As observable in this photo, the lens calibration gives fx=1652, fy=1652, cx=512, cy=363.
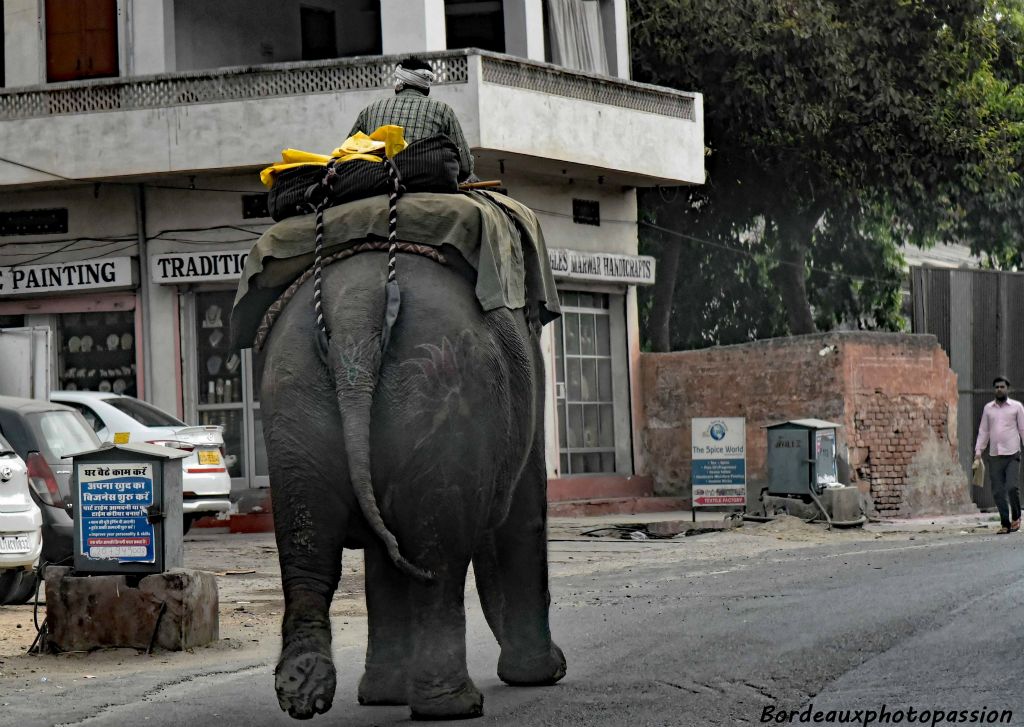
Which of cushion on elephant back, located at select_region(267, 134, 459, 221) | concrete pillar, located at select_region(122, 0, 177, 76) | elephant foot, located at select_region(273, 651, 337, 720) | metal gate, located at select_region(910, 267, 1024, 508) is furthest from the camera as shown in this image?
metal gate, located at select_region(910, 267, 1024, 508)

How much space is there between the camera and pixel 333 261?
18.7ft

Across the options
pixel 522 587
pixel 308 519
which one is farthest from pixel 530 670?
pixel 308 519

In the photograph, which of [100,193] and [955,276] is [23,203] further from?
[955,276]

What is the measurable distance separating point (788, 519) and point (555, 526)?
2.92 m

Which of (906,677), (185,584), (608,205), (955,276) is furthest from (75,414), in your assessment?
(955,276)

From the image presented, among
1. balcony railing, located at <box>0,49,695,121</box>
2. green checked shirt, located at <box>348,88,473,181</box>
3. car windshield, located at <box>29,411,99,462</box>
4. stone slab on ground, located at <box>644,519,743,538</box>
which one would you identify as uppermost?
balcony railing, located at <box>0,49,695,121</box>

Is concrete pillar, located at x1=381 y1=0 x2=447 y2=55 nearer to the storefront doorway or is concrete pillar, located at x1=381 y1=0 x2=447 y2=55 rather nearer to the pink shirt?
the storefront doorway

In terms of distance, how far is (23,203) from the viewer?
2184cm

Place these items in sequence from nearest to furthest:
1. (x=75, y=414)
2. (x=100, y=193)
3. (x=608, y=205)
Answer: (x=75, y=414)
(x=100, y=193)
(x=608, y=205)

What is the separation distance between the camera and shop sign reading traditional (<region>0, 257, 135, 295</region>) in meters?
21.3

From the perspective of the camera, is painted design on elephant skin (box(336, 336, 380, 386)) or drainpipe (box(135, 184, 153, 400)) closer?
painted design on elephant skin (box(336, 336, 380, 386))

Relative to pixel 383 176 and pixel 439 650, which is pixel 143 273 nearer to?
pixel 383 176

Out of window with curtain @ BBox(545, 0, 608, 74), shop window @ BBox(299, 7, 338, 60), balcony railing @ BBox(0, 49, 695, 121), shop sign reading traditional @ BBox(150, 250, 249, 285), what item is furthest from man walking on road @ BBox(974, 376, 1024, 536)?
shop window @ BBox(299, 7, 338, 60)

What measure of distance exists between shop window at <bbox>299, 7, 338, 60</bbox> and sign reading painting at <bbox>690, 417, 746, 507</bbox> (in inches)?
336
